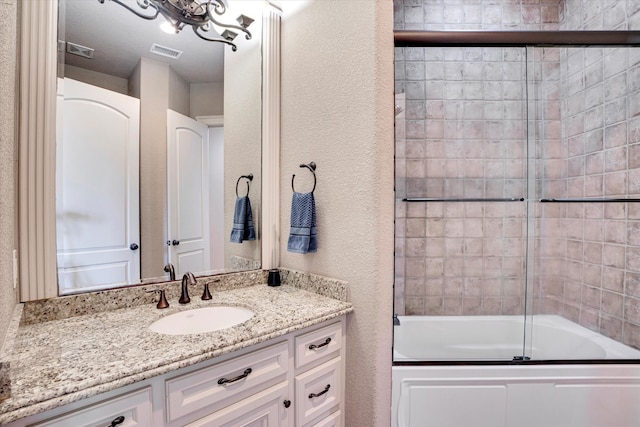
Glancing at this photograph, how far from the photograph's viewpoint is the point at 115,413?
77cm

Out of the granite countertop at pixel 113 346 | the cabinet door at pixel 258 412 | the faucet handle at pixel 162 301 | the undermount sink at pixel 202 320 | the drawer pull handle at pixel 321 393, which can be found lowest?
the drawer pull handle at pixel 321 393

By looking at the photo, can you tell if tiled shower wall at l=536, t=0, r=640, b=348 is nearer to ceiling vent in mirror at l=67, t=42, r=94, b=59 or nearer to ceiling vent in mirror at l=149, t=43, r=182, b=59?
ceiling vent in mirror at l=149, t=43, r=182, b=59

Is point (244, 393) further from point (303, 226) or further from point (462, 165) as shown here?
point (462, 165)

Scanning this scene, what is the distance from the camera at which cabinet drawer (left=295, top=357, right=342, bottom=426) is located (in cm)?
118

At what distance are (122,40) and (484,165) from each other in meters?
2.37

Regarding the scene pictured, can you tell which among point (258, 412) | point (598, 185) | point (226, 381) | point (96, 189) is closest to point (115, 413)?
point (226, 381)

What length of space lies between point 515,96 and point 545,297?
1.57 metres

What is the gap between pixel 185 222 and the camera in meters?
1.48

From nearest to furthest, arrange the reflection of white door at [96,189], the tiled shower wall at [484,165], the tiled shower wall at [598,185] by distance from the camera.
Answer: the reflection of white door at [96,189] → the tiled shower wall at [598,185] → the tiled shower wall at [484,165]

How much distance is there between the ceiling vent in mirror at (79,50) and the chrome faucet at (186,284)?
99cm

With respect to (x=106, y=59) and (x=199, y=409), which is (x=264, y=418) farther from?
(x=106, y=59)

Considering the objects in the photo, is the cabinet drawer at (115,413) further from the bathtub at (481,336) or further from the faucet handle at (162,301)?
the bathtub at (481,336)

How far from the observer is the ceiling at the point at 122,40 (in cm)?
117

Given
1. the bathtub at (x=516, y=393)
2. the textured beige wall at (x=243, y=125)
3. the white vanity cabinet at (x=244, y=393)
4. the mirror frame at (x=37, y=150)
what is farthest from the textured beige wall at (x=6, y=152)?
the bathtub at (x=516, y=393)
